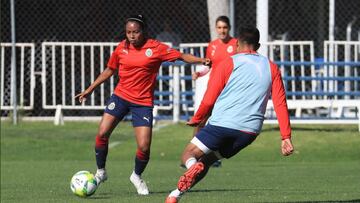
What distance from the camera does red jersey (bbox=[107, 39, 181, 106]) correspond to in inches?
500

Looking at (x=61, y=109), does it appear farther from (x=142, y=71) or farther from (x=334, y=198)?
(x=334, y=198)

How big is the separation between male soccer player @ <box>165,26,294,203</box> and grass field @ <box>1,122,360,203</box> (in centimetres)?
151

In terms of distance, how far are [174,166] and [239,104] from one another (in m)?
7.79

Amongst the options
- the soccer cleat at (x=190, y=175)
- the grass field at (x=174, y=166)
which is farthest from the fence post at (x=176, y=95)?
the soccer cleat at (x=190, y=175)

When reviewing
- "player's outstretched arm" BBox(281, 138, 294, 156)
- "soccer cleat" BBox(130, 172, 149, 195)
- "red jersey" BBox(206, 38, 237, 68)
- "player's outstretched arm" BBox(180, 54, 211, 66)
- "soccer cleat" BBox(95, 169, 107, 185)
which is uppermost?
"player's outstretched arm" BBox(180, 54, 211, 66)

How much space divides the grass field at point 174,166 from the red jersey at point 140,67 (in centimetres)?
112

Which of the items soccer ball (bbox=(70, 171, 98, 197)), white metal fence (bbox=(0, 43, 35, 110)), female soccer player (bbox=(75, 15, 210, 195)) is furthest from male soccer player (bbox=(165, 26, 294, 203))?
white metal fence (bbox=(0, 43, 35, 110))

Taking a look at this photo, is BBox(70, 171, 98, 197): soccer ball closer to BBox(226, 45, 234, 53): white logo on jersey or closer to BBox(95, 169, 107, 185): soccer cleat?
BBox(95, 169, 107, 185): soccer cleat

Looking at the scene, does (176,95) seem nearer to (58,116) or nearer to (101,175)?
(58,116)

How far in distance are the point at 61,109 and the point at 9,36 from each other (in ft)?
6.96

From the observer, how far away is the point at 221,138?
9828 millimetres

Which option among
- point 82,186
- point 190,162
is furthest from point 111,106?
point 190,162

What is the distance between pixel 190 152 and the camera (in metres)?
9.87

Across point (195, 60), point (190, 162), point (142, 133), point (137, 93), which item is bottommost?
point (142, 133)
